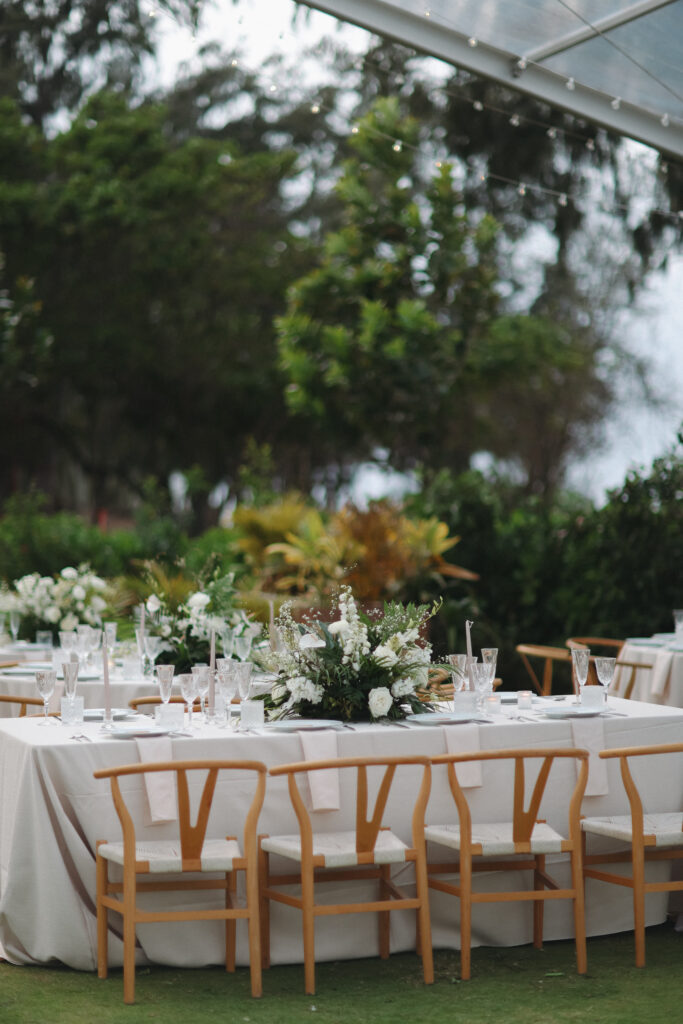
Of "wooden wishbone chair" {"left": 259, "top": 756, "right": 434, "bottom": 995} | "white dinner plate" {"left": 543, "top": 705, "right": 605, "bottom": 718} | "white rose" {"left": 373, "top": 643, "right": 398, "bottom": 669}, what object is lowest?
"wooden wishbone chair" {"left": 259, "top": 756, "right": 434, "bottom": 995}

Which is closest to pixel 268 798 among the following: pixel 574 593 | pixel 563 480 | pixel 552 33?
pixel 552 33

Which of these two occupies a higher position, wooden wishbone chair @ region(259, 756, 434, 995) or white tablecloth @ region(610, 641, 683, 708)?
white tablecloth @ region(610, 641, 683, 708)

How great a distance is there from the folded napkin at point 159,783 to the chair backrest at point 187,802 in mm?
202

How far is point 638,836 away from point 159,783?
67.1 inches

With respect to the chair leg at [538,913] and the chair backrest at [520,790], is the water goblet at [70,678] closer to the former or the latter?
the chair backrest at [520,790]

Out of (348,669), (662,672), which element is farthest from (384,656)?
(662,672)

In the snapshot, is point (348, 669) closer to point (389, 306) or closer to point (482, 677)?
point (482, 677)

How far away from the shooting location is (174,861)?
14.8 ft

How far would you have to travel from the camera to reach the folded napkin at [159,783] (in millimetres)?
4832

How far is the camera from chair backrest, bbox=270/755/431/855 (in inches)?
179

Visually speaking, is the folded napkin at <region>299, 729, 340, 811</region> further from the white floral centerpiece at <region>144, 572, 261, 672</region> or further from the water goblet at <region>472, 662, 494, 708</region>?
the white floral centerpiece at <region>144, 572, 261, 672</region>

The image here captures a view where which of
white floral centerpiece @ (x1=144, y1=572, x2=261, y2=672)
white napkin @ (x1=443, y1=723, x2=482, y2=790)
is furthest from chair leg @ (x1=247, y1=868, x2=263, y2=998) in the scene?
white floral centerpiece @ (x1=144, y1=572, x2=261, y2=672)

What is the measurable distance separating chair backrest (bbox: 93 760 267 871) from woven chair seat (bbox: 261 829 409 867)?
0.49 ft

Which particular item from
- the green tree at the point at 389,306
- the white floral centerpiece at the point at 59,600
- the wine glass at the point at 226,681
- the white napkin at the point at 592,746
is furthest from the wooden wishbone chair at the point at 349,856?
the green tree at the point at 389,306
